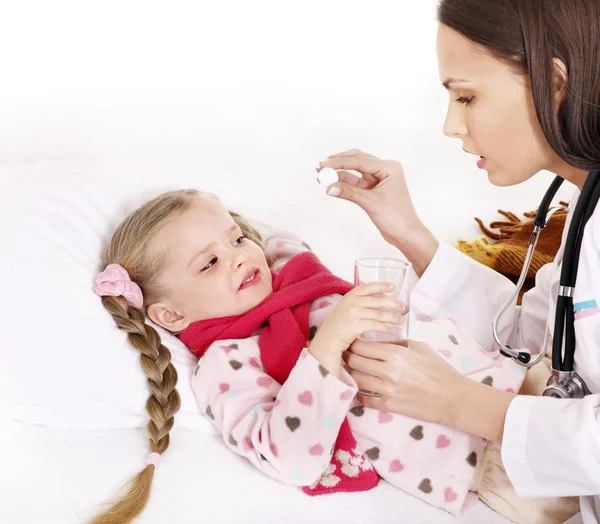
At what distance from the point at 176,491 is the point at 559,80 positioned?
0.97 metres

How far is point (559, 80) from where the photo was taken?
137 cm

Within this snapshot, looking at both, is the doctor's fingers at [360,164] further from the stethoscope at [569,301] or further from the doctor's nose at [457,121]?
the stethoscope at [569,301]

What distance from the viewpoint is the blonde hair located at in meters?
1.42

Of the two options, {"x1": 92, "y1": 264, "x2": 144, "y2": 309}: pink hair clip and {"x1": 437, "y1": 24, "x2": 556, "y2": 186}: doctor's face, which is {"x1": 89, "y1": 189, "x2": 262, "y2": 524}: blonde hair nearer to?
{"x1": 92, "y1": 264, "x2": 144, "y2": 309}: pink hair clip

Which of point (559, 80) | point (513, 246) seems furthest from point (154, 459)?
point (513, 246)

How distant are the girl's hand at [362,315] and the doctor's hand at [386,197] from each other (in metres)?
0.46

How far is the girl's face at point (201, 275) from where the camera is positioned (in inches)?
67.5

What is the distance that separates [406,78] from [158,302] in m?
1.51

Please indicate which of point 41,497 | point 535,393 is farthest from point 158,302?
point 535,393

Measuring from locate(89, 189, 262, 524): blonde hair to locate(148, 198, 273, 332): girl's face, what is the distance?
3 centimetres

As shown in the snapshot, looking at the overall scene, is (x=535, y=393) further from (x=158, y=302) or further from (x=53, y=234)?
(x=53, y=234)

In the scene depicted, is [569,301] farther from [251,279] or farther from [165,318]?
[165,318]

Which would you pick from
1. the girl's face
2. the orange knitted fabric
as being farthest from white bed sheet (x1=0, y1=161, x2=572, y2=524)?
the orange knitted fabric

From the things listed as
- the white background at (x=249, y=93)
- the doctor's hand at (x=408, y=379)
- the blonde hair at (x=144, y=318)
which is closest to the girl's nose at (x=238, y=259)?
the blonde hair at (x=144, y=318)
